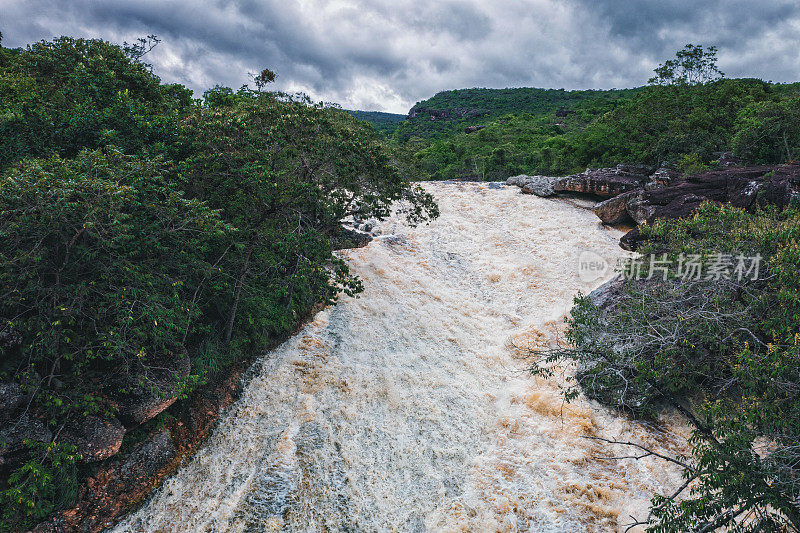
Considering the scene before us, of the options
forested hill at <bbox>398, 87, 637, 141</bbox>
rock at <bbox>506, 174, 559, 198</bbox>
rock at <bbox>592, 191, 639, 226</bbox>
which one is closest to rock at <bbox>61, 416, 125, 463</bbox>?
rock at <bbox>592, 191, 639, 226</bbox>

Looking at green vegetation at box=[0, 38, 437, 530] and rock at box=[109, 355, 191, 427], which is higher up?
green vegetation at box=[0, 38, 437, 530]

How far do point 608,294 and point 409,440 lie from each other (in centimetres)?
802

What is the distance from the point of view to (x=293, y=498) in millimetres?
6883

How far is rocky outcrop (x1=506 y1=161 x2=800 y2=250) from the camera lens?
13.7 meters

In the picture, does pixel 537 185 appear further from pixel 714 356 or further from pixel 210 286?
pixel 210 286

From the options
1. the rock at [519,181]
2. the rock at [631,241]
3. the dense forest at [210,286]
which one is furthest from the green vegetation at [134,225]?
the rock at [519,181]

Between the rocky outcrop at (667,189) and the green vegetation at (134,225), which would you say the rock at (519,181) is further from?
the green vegetation at (134,225)

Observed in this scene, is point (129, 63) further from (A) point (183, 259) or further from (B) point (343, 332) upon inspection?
(B) point (343, 332)

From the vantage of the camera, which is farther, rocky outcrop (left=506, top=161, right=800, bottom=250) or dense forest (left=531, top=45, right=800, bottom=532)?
rocky outcrop (left=506, top=161, right=800, bottom=250)

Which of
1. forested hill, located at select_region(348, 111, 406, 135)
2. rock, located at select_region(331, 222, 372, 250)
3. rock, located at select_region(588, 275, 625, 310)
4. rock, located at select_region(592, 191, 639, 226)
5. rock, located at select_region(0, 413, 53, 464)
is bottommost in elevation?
rock, located at select_region(0, 413, 53, 464)

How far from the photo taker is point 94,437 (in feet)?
20.0

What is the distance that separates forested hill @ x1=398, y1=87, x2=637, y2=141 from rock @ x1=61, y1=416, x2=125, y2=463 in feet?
193

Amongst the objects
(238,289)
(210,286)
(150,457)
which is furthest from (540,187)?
(150,457)

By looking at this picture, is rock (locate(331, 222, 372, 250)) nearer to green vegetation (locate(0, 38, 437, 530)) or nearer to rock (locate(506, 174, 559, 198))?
green vegetation (locate(0, 38, 437, 530))
